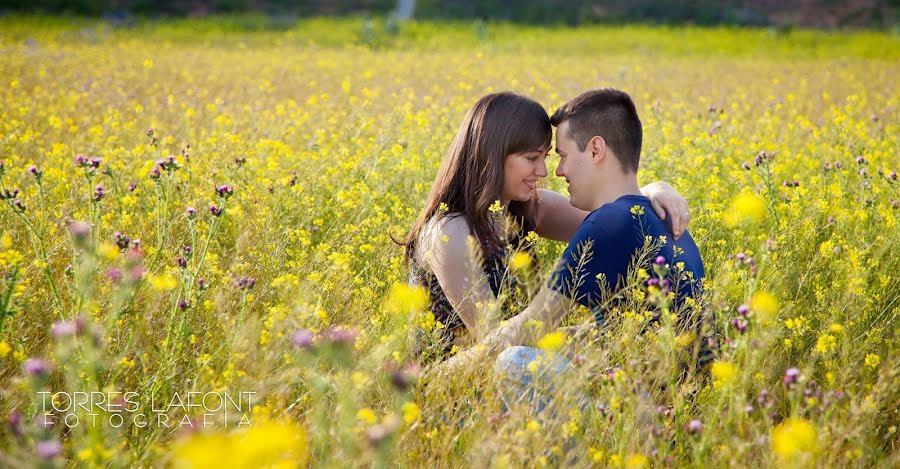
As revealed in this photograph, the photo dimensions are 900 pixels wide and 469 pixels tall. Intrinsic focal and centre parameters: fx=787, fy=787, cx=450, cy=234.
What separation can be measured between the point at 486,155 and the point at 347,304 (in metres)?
0.82

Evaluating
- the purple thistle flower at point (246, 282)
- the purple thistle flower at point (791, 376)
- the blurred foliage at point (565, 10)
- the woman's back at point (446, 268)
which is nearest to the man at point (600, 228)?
the woman's back at point (446, 268)

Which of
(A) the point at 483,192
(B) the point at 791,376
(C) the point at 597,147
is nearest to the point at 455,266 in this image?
(A) the point at 483,192

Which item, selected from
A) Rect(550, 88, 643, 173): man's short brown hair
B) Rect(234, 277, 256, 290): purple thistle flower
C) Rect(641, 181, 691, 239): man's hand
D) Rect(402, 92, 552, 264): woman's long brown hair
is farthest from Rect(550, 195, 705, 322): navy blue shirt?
Rect(234, 277, 256, 290): purple thistle flower

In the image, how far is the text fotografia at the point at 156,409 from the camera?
81.6 inches

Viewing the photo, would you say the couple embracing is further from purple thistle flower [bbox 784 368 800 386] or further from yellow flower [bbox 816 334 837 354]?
purple thistle flower [bbox 784 368 800 386]

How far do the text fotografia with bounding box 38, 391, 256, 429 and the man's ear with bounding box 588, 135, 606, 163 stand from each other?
1577mm

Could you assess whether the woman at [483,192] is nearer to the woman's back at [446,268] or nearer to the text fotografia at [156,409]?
the woman's back at [446,268]

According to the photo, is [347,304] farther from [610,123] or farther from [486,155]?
[610,123]

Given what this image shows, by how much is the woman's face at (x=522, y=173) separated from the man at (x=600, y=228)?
14 centimetres

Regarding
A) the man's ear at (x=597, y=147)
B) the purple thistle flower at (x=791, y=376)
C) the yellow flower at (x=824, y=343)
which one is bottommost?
the yellow flower at (x=824, y=343)

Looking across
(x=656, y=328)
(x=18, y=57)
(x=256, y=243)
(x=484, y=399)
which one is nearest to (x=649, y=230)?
(x=656, y=328)

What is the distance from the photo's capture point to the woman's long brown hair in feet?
10.2

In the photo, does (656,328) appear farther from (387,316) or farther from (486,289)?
(387,316)

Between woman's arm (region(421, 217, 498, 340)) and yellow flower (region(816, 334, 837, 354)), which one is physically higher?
yellow flower (region(816, 334, 837, 354))
